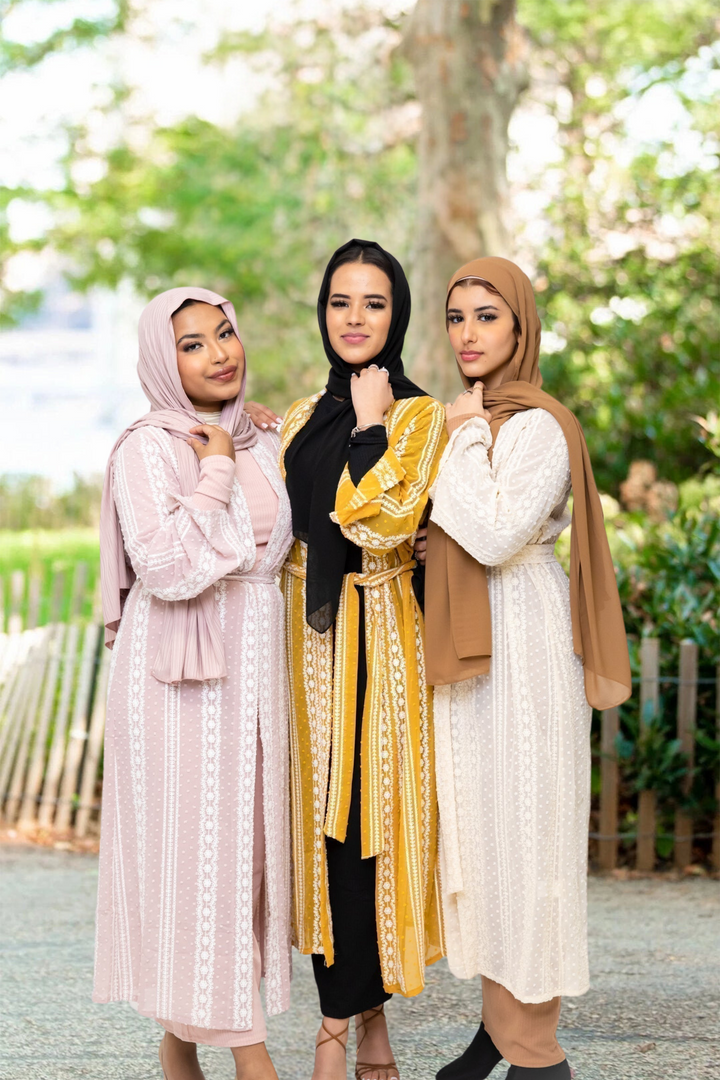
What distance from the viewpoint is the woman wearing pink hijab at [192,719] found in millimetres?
2645

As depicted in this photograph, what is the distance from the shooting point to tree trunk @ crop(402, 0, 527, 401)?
6867 mm

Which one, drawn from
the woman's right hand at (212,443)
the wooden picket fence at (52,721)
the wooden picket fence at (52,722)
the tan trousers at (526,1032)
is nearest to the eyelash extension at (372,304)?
the woman's right hand at (212,443)

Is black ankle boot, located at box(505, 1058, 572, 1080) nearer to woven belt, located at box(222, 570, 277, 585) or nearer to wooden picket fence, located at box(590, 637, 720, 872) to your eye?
woven belt, located at box(222, 570, 277, 585)

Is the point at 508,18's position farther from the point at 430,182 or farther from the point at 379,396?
the point at 379,396

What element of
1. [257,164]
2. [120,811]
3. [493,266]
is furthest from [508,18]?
[257,164]

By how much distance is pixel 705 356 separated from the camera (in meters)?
7.82

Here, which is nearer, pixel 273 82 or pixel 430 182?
pixel 430 182

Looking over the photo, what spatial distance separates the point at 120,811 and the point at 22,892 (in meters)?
2.34

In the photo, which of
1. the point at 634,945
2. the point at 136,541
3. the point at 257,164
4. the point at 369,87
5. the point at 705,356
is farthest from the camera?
the point at 257,164

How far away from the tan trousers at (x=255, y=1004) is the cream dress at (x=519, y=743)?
0.45 metres

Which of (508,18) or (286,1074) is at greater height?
(508,18)

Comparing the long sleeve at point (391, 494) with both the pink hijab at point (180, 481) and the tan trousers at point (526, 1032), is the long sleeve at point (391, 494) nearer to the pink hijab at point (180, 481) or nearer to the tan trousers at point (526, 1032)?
the pink hijab at point (180, 481)

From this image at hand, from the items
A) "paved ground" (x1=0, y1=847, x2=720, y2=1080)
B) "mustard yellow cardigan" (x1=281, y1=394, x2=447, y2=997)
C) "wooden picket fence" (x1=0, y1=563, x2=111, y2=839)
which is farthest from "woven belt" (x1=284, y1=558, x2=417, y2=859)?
"wooden picket fence" (x1=0, y1=563, x2=111, y2=839)

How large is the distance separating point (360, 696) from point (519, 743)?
1.33 ft
